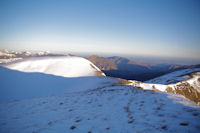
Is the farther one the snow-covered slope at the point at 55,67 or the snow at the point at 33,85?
the snow-covered slope at the point at 55,67

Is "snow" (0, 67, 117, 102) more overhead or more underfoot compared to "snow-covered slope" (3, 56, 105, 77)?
more underfoot

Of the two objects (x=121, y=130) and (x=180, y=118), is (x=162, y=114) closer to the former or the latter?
(x=180, y=118)

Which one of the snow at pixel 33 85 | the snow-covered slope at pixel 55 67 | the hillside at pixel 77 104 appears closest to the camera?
the hillside at pixel 77 104

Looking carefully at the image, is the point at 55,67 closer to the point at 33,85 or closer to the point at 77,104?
the point at 33,85

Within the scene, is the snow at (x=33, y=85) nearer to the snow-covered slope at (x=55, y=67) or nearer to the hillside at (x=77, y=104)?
the hillside at (x=77, y=104)

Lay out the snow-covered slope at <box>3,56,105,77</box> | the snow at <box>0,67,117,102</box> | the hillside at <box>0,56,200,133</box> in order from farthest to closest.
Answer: the snow-covered slope at <box>3,56,105,77</box>, the snow at <box>0,67,117,102</box>, the hillside at <box>0,56,200,133</box>

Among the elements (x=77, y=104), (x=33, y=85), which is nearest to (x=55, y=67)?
(x=33, y=85)

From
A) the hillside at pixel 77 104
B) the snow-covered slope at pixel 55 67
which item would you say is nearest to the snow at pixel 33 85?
the hillside at pixel 77 104

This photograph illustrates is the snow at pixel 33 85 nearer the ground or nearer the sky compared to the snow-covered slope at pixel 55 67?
nearer the ground

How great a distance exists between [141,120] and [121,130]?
1837 mm

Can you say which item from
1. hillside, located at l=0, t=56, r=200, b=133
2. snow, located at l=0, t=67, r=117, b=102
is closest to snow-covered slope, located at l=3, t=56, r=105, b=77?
hillside, located at l=0, t=56, r=200, b=133

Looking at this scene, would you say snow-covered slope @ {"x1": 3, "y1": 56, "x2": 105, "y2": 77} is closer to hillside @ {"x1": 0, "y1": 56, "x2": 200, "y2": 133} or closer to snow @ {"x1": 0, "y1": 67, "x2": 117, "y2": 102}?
hillside @ {"x1": 0, "y1": 56, "x2": 200, "y2": 133}

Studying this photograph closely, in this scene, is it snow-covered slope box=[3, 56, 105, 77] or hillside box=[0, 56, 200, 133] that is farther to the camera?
snow-covered slope box=[3, 56, 105, 77]

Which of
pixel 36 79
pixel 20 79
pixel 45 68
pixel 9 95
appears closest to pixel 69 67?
pixel 45 68
